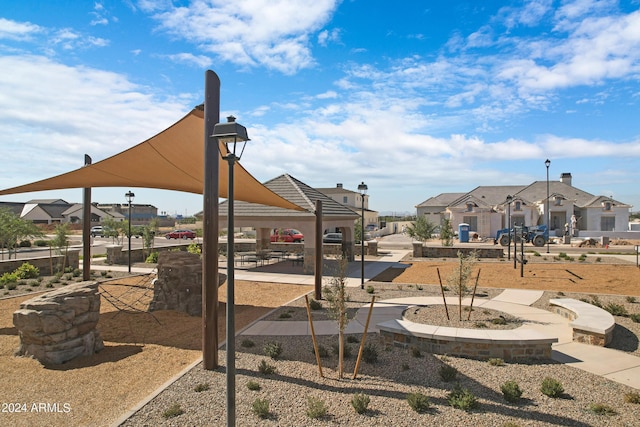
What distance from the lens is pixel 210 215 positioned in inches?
272

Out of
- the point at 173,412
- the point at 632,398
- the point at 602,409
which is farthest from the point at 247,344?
the point at 632,398

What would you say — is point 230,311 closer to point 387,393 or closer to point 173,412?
point 173,412

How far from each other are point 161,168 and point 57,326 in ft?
14.5

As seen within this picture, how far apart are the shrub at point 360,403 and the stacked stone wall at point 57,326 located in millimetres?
5532

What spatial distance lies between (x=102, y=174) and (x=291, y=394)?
7650 millimetres

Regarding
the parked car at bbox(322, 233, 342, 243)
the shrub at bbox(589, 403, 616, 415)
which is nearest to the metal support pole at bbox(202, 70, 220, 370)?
the shrub at bbox(589, 403, 616, 415)

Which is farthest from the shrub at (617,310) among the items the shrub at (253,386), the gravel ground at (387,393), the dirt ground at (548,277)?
the shrub at (253,386)

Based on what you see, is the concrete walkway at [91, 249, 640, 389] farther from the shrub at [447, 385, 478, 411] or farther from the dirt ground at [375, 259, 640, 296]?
the shrub at [447, 385, 478, 411]

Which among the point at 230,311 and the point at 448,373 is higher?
the point at 230,311

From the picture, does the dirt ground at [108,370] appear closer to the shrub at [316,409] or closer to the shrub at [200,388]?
the shrub at [200,388]

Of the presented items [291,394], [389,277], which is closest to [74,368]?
[291,394]

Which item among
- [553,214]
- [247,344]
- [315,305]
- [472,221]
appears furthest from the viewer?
[553,214]

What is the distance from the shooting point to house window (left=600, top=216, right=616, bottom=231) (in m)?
39.7

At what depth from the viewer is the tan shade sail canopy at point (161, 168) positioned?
809 centimetres
